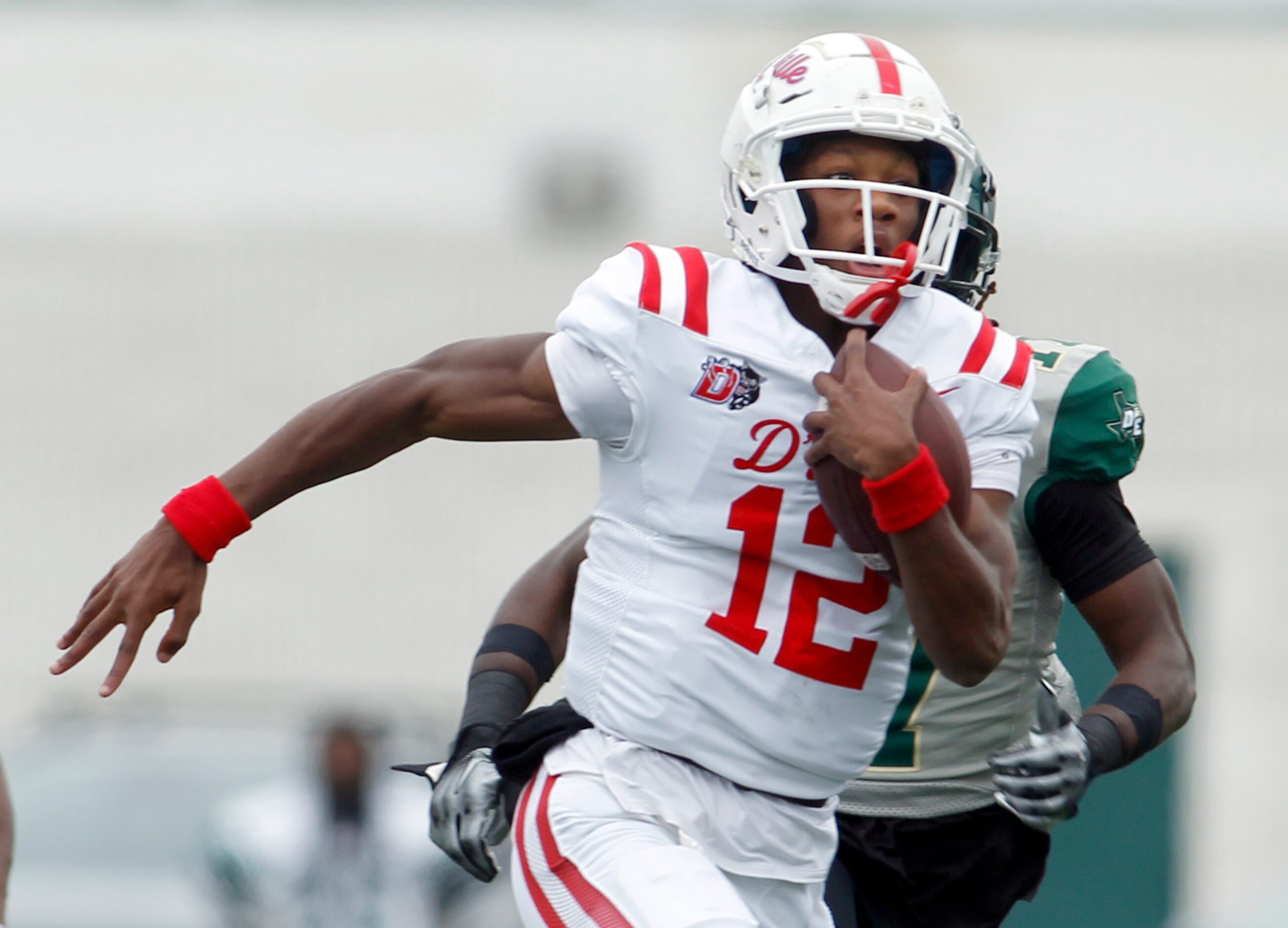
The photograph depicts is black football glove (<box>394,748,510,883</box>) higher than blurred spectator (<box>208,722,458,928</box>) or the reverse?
higher

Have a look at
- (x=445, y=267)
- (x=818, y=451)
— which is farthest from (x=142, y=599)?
(x=445, y=267)

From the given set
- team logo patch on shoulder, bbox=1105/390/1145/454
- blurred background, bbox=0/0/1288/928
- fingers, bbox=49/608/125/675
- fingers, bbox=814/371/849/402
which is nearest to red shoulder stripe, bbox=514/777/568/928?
fingers, bbox=49/608/125/675

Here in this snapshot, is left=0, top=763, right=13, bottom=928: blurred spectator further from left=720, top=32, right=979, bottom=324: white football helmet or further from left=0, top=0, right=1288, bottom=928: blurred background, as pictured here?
left=0, top=0, right=1288, bottom=928: blurred background

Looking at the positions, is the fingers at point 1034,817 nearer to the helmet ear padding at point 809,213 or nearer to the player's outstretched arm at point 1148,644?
the player's outstretched arm at point 1148,644

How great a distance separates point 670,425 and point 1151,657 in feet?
3.78

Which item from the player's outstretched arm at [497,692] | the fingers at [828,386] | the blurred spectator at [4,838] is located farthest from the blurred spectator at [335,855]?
the fingers at [828,386]

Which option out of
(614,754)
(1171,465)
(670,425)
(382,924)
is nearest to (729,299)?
(670,425)

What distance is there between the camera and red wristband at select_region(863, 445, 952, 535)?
2854mm

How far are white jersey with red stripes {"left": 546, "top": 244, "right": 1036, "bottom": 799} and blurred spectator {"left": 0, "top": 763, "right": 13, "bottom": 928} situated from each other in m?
1.12

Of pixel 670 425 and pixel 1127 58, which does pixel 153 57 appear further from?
pixel 670 425

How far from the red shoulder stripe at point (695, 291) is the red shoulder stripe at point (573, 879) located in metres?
0.75

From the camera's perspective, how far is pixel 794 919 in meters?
3.35

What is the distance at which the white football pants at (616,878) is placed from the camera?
2.97 metres

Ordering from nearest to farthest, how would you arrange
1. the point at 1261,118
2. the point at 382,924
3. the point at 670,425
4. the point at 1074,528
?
the point at 670,425
the point at 1074,528
the point at 382,924
the point at 1261,118
